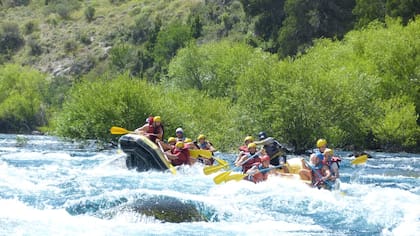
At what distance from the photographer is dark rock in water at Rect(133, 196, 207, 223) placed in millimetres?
16094

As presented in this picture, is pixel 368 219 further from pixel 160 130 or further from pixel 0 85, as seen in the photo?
pixel 0 85

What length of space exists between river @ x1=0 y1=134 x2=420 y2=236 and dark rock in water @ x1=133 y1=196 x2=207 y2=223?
17 cm

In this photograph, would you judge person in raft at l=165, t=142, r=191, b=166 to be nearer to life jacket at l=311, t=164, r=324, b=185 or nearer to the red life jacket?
the red life jacket

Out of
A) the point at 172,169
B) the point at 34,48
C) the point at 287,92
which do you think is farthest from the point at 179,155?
the point at 34,48

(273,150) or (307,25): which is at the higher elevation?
(273,150)

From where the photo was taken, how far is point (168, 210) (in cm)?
1647

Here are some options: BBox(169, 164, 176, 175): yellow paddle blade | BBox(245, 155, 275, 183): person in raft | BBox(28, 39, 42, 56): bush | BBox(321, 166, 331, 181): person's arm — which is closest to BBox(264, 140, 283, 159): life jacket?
BBox(245, 155, 275, 183): person in raft

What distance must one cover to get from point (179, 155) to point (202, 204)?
8140mm

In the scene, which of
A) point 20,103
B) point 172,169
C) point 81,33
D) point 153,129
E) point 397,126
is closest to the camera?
point 172,169

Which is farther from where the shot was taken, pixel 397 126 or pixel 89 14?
pixel 89 14

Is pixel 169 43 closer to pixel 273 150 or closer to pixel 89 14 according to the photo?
pixel 89 14

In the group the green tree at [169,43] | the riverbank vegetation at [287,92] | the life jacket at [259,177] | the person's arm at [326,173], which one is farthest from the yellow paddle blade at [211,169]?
the green tree at [169,43]

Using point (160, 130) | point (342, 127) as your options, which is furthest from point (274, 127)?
point (160, 130)

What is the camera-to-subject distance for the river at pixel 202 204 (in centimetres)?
1554
